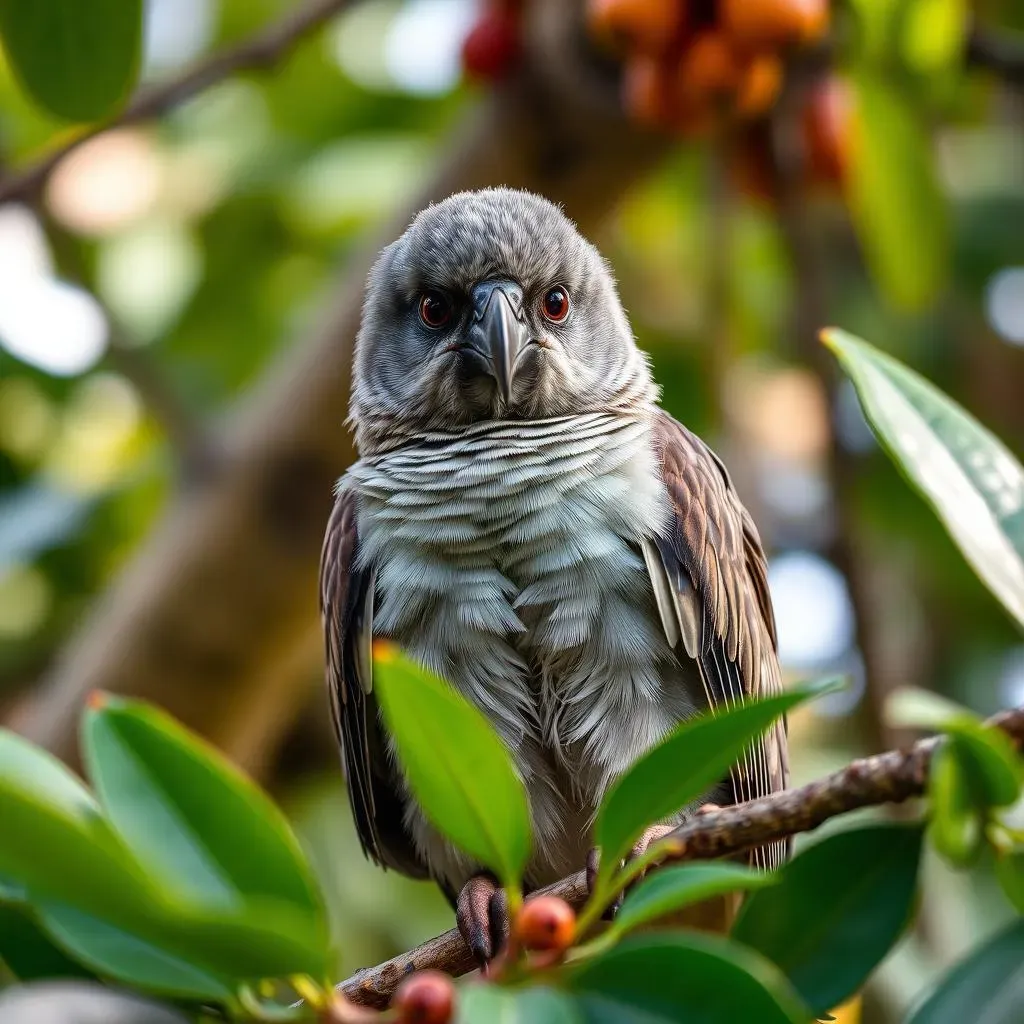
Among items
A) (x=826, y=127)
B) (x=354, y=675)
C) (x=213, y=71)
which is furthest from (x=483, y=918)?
(x=826, y=127)

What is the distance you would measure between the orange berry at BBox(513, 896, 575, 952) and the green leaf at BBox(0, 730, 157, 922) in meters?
0.44

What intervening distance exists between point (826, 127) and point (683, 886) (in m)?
3.21

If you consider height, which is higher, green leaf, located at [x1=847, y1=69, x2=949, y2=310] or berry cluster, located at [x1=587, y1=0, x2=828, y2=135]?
berry cluster, located at [x1=587, y1=0, x2=828, y2=135]

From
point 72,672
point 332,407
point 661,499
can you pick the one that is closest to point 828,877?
point 661,499

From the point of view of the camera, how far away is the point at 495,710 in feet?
9.45

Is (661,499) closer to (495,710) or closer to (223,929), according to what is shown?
(495,710)

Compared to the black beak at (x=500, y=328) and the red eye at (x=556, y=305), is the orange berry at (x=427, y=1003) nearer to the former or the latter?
the black beak at (x=500, y=328)

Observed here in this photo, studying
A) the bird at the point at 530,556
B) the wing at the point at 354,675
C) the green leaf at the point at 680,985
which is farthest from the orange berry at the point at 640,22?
the green leaf at the point at 680,985

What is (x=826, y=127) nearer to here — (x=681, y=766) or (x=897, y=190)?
(x=897, y=190)

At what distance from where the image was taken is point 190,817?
1.53m

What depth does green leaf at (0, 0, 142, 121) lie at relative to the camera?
250cm

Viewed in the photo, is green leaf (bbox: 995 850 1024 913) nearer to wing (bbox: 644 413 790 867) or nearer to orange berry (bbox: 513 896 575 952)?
orange berry (bbox: 513 896 575 952)

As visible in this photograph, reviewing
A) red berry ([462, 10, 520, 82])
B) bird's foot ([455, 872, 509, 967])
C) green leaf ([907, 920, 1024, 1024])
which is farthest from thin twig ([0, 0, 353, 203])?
green leaf ([907, 920, 1024, 1024])

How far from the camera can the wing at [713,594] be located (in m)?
2.88
